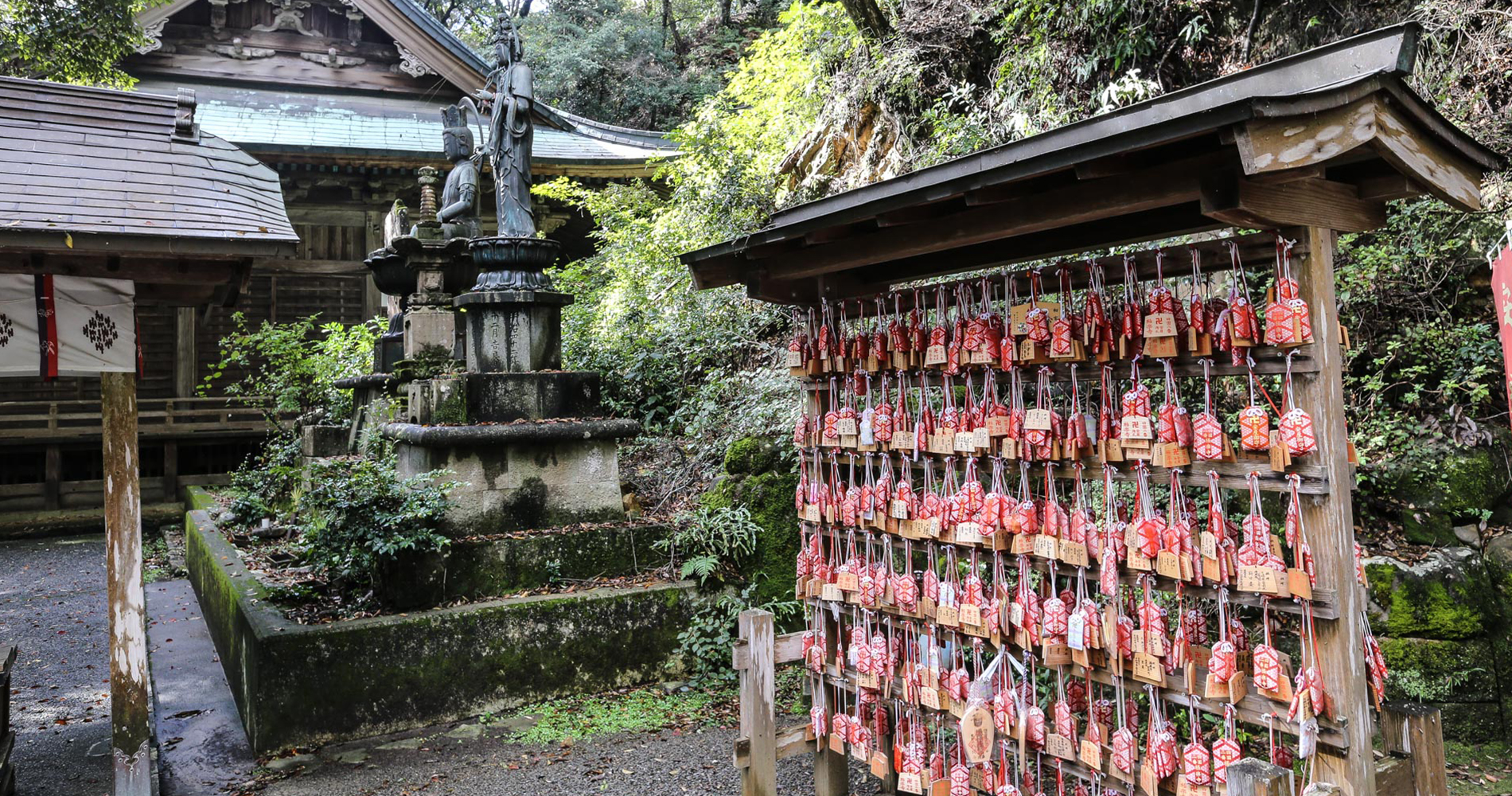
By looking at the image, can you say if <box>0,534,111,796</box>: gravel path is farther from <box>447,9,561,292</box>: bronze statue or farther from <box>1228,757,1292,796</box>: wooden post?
<box>1228,757,1292,796</box>: wooden post

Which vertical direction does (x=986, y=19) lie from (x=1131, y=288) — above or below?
above

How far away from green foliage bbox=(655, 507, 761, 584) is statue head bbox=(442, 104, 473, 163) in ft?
17.5

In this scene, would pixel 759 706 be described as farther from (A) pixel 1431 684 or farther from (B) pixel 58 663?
(B) pixel 58 663

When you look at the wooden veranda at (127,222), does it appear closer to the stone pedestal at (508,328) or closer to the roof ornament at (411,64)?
the stone pedestal at (508,328)

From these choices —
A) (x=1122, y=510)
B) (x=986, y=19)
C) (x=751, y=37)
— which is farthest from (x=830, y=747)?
(x=751, y=37)

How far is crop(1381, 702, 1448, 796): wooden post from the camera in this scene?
2.66 meters

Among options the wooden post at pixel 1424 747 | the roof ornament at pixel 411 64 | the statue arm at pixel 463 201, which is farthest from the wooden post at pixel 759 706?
the roof ornament at pixel 411 64

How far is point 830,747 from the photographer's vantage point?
4.32 metres

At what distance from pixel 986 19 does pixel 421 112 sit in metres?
10.0

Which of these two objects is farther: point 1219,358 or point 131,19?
point 131,19

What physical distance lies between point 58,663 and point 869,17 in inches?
407

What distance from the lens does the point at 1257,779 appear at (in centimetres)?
225

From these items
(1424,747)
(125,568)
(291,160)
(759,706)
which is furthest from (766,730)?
(291,160)

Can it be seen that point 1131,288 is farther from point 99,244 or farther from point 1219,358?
point 99,244
